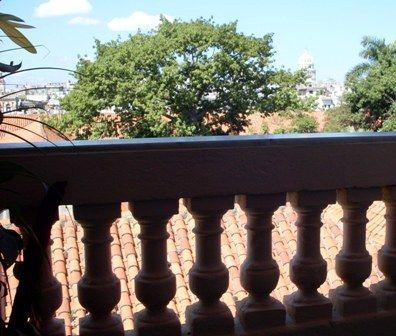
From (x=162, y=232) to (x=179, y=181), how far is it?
11 cm

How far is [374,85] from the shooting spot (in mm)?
18734

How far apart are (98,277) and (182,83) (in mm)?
19734

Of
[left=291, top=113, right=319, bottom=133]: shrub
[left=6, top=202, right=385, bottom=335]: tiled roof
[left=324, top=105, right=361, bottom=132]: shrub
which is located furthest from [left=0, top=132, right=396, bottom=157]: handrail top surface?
[left=291, top=113, right=319, bottom=133]: shrub

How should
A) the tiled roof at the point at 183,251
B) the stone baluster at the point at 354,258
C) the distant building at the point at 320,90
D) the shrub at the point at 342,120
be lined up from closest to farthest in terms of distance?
the stone baluster at the point at 354,258 < the tiled roof at the point at 183,251 < the shrub at the point at 342,120 < the distant building at the point at 320,90

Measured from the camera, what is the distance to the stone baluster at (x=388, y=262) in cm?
137

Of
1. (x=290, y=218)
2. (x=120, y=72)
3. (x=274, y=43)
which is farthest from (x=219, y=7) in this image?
(x=290, y=218)

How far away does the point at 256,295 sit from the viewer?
1.31 metres

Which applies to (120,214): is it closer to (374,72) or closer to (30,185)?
(30,185)

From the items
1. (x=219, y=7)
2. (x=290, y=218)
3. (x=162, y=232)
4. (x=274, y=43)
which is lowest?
(x=162, y=232)

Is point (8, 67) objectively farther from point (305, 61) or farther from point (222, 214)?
point (305, 61)

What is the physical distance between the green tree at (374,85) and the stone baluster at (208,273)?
59.1ft

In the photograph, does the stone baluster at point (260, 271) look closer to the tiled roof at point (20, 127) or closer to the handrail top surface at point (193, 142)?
the handrail top surface at point (193, 142)

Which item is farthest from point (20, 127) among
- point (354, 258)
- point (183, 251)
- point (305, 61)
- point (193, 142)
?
point (305, 61)

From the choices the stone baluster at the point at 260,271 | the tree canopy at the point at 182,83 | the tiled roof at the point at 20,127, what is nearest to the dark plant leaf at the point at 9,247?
the tiled roof at the point at 20,127
